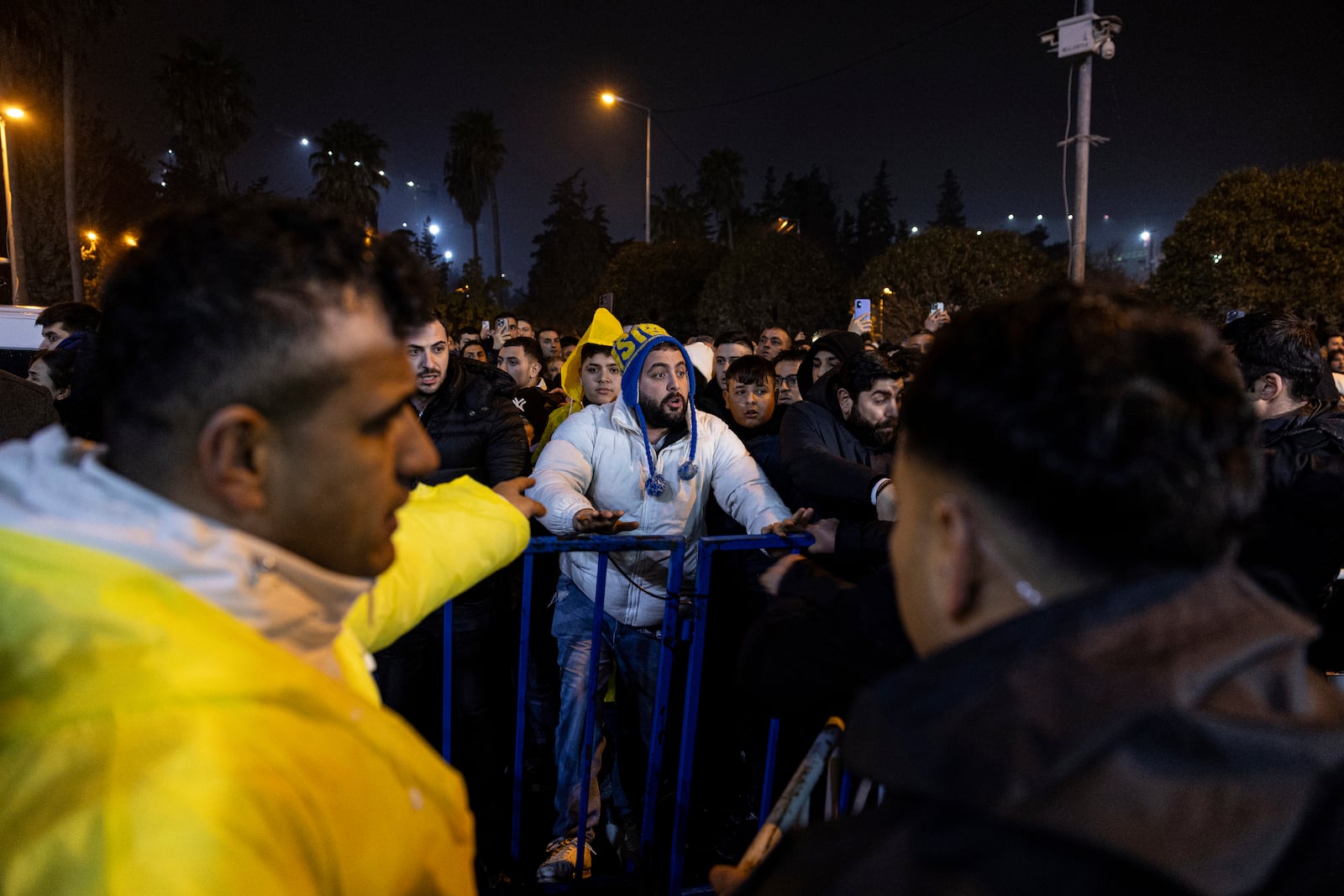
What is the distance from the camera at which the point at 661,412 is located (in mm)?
4363

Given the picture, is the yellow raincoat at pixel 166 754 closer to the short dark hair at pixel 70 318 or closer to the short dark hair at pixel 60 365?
the short dark hair at pixel 60 365

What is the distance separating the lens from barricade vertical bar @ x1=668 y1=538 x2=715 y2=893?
3125mm

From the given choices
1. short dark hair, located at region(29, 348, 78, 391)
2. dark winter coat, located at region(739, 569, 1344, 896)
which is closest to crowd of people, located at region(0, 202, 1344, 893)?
dark winter coat, located at region(739, 569, 1344, 896)

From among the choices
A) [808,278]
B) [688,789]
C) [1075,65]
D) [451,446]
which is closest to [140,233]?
[688,789]

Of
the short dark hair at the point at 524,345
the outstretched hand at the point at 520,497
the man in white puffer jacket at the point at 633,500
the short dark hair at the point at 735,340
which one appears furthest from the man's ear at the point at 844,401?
the short dark hair at the point at 524,345

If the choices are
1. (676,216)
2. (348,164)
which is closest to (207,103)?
(348,164)

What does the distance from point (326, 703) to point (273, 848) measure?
0.20 metres

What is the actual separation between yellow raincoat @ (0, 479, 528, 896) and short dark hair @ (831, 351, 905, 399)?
3577 mm

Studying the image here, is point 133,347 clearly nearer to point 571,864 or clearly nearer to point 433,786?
point 433,786

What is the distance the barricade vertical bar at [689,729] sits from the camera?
10.3 feet

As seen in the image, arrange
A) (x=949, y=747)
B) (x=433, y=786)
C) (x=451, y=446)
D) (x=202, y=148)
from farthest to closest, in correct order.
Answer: (x=202, y=148) < (x=451, y=446) < (x=433, y=786) < (x=949, y=747)

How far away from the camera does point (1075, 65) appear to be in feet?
46.0

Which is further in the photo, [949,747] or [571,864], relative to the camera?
[571,864]

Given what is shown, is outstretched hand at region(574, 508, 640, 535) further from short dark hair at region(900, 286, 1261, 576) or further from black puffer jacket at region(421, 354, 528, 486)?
short dark hair at region(900, 286, 1261, 576)
